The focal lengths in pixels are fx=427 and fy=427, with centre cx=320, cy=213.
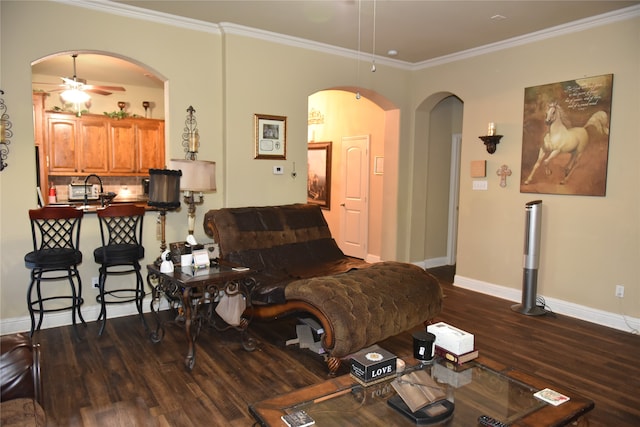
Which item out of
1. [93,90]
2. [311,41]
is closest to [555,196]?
[311,41]

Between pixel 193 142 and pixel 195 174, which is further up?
pixel 193 142

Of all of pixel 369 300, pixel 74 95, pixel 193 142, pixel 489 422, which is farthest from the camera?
pixel 74 95

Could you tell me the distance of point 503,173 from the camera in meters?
5.23

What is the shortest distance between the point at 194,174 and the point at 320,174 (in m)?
4.08

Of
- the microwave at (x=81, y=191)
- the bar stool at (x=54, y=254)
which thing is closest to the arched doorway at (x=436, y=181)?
the bar stool at (x=54, y=254)

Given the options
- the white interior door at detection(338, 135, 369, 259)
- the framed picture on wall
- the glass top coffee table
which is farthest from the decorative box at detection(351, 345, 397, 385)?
the framed picture on wall

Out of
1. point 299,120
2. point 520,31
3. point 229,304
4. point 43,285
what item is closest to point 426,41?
point 520,31

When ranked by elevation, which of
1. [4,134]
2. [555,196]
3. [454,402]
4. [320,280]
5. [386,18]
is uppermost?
[386,18]

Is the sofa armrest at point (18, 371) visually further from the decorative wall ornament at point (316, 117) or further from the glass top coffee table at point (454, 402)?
the decorative wall ornament at point (316, 117)

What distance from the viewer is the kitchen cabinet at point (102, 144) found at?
22.5 feet

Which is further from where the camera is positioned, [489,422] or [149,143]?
[149,143]

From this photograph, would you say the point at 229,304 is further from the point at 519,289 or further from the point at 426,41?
the point at 426,41

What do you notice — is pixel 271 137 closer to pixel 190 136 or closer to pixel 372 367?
pixel 190 136

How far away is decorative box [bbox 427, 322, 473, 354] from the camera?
248 cm
